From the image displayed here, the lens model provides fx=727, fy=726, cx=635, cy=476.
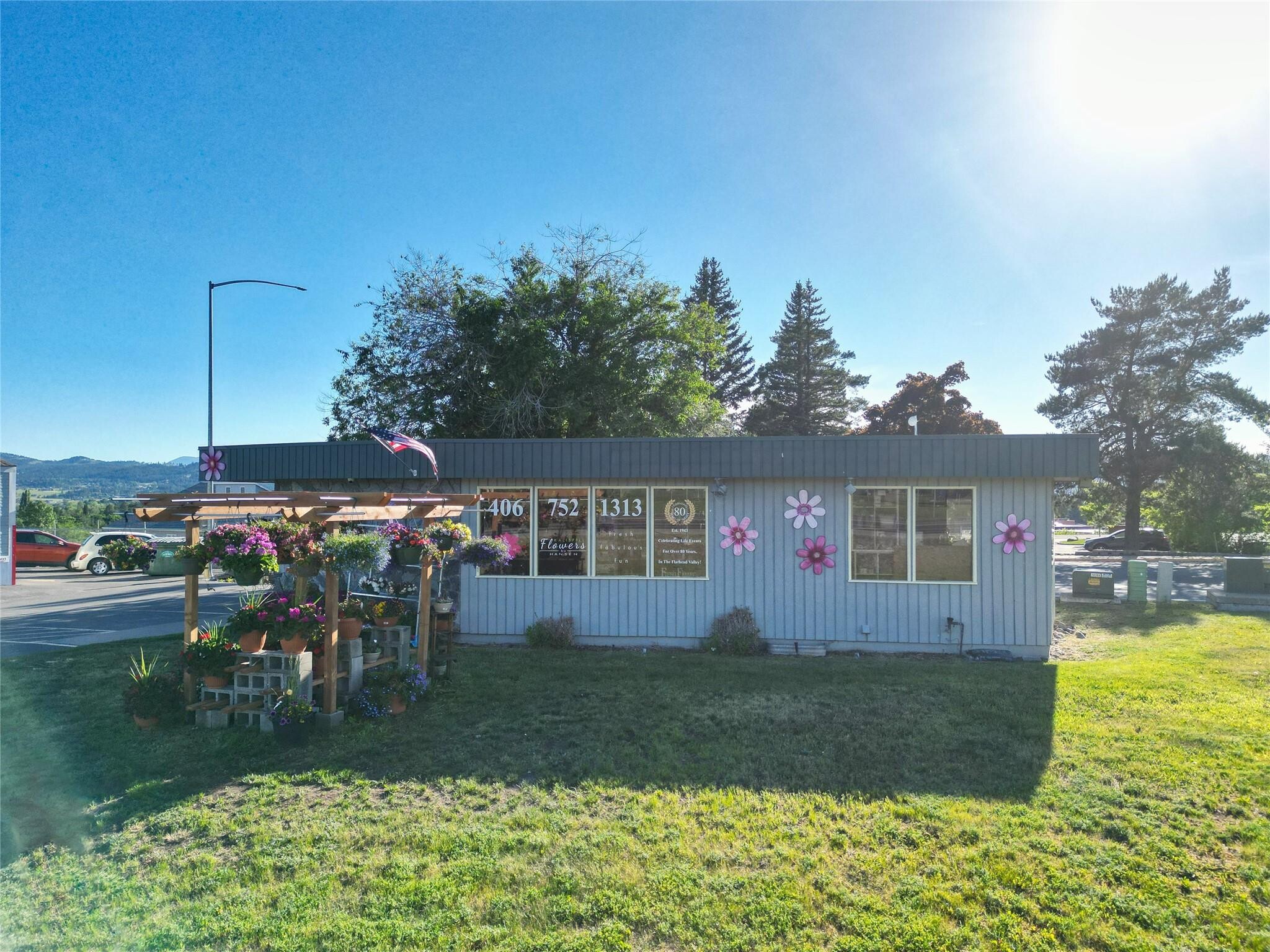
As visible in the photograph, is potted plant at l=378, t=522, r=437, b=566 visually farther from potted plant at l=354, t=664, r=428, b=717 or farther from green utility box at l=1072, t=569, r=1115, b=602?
green utility box at l=1072, t=569, r=1115, b=602

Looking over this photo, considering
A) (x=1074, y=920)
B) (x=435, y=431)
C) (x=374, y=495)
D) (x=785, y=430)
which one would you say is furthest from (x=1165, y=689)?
(x=785, y=430)

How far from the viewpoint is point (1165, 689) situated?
7.66 metres

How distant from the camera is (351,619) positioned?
7.04 m

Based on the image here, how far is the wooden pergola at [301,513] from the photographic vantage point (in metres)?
6.41

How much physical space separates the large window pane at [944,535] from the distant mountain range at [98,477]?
1851 cm

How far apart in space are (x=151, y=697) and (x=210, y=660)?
57 cm

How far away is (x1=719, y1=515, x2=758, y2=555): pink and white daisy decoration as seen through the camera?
389 inches

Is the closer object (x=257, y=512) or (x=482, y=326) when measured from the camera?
(x=257, y=512)

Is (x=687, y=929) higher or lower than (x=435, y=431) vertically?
lower

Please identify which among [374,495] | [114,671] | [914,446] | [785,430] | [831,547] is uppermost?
[785,430]

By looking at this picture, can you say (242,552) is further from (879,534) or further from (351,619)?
(879,534)

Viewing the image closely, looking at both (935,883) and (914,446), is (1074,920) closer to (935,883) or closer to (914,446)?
(935,883)

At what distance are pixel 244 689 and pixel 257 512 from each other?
1.62m

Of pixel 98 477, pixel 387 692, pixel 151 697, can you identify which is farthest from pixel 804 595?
pixel 98 477
